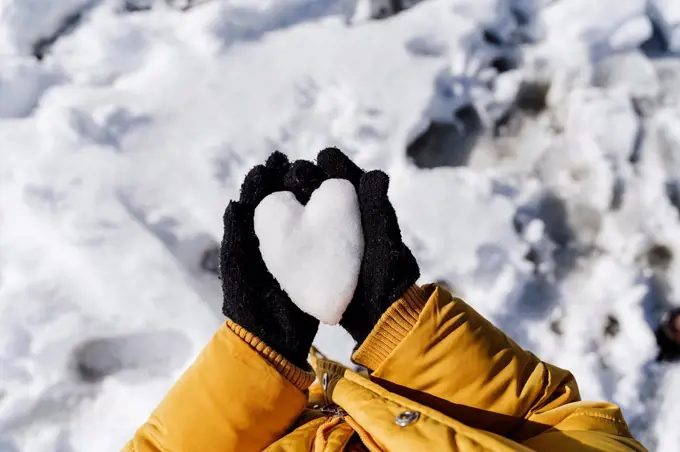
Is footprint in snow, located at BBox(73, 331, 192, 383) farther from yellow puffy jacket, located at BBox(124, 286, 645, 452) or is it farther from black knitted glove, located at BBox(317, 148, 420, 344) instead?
black knitted glove, located at BBox(317, 148, 420, 344)

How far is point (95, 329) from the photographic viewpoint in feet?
4.12

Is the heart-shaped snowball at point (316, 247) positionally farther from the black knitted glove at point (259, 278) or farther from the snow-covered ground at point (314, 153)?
the snow-covered ground at point (314, 153)

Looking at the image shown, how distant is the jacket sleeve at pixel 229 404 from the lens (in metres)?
0.83

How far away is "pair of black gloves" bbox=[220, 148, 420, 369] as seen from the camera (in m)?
0.83

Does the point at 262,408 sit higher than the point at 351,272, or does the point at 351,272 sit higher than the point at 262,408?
the point at 351,272

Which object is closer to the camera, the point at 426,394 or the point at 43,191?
the point at 426,394

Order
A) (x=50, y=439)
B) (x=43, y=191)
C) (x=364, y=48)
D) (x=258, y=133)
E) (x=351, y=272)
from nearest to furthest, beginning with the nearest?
(x=351, y=272), (x=50, y=439), (x=43, y=191), (x=258, y=133), (x=364, y=48)

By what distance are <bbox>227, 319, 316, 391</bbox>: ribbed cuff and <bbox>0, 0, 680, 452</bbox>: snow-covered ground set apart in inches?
17.1

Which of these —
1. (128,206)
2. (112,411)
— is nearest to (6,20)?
(128,206)

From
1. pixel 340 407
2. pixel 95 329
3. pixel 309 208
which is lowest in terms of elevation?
pixel 95 329

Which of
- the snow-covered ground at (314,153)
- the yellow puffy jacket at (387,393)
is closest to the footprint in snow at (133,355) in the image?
the snow-covered ground at (314,153)

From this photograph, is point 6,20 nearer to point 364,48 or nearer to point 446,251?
point 364,48

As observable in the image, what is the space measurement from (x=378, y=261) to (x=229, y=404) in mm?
273

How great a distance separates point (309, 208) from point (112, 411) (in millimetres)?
667
